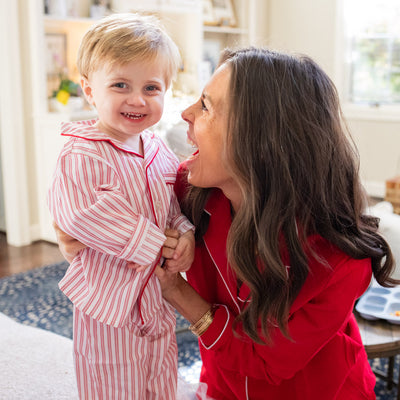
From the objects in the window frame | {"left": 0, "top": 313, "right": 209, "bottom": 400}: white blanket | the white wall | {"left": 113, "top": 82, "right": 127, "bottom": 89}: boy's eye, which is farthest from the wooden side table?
the window frame

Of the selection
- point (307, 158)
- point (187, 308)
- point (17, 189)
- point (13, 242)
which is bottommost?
point (13, 242)

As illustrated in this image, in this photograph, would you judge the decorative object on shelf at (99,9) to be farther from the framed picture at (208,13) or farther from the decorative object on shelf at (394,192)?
the decorative object on shelf at (394,192)

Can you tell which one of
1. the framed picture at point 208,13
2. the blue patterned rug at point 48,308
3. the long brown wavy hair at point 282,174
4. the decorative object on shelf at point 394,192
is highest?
the framed picture at point 208,13

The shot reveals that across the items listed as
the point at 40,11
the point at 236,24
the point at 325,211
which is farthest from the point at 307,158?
the point at 236,24

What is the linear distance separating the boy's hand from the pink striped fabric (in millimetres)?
38

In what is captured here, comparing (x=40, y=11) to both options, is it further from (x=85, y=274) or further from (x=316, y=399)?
(x=316, y=399)

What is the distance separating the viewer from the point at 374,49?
19.9 feet

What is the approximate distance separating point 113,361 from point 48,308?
2154 mm

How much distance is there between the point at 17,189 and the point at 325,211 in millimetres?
3666

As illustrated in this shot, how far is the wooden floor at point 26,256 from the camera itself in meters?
3.93

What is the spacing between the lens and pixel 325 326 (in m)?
1.16

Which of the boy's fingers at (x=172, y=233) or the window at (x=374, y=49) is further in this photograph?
the window at (x=374, y=49)

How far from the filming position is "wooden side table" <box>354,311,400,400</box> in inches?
A: 66.1

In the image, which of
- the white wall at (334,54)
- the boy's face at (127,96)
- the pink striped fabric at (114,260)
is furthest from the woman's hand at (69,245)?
the white wall at (334,54)
